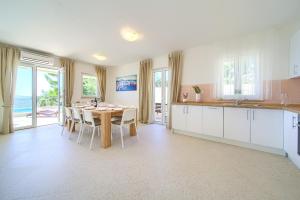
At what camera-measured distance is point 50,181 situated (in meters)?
1.77

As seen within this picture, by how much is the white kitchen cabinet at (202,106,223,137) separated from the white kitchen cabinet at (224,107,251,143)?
0.11 meters

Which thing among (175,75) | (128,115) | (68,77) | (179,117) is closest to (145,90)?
(175,75)

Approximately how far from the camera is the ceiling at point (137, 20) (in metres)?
2.24

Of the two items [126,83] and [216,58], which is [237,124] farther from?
[126,83]

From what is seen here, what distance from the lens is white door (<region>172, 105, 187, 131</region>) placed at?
3.93 metres

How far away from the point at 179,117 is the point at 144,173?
7.62ft

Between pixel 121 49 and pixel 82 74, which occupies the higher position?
pixel 121 49

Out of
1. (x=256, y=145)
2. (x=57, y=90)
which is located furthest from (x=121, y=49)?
(x=256, y=145)

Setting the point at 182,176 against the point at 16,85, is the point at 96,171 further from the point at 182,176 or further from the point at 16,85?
the point at 16,85

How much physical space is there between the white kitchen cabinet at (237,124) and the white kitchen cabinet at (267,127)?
0.10m

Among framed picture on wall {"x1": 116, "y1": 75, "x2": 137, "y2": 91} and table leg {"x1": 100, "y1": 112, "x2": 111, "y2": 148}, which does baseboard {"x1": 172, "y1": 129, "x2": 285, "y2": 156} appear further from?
framed picture on wall {"x1": 116, "y1": 75, "x2": 137, "y2": 91}

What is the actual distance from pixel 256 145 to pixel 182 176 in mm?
1972

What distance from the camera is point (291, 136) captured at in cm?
225

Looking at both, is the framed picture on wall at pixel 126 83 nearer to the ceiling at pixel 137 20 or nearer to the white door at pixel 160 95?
the white door at pixel 160 95
